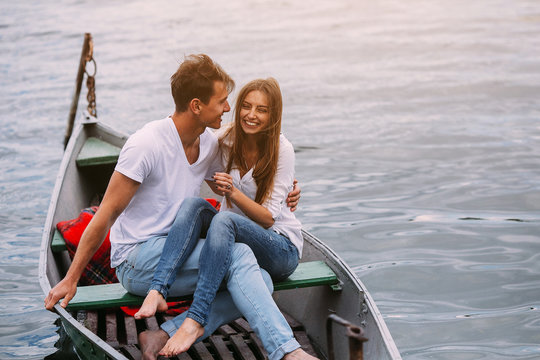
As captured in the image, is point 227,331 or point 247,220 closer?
point 247,220

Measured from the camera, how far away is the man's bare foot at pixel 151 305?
3701mm

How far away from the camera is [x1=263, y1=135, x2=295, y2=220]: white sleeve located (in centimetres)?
419

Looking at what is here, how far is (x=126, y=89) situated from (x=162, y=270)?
14.9 m

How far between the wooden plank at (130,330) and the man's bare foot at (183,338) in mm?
831

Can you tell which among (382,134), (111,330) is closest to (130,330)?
(111,330)

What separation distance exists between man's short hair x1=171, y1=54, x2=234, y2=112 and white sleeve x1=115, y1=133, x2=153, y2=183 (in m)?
0.36

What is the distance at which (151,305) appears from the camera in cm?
375

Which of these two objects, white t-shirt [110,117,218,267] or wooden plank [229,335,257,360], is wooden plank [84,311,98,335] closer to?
white t-shirt [110,117,218,267]

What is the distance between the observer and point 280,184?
4223 millimetres

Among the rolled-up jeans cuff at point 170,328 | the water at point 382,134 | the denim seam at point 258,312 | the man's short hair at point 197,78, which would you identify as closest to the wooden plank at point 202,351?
the rolled-up jeans cuff at point 170,328

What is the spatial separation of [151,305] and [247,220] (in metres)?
0.73

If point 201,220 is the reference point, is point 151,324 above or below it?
below

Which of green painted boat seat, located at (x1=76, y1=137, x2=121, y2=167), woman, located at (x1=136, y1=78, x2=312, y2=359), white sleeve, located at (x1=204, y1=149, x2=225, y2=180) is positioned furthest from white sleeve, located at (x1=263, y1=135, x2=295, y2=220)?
green painted boat seat, located at (x1=76, y1=137, x2=121, y2=167)

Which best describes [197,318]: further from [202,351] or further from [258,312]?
[202,351]
